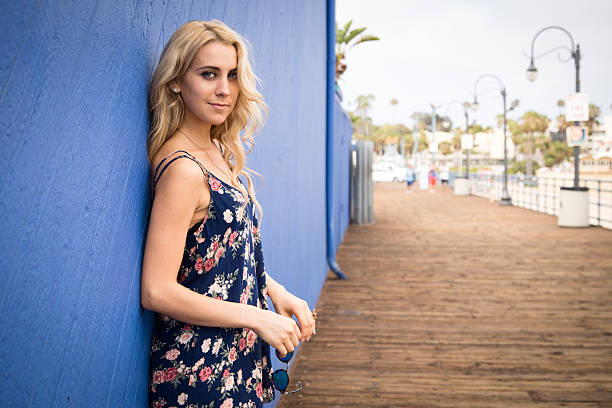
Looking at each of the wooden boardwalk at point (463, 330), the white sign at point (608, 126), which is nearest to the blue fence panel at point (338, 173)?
the wooden boardwalk at point (463, 330)

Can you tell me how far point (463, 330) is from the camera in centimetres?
495

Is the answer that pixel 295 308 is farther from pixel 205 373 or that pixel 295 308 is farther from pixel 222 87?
pixel 222 87

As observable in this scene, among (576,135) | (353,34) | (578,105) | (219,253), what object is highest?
(353,34)

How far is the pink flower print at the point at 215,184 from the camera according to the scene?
1.27m

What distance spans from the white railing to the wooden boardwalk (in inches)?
149

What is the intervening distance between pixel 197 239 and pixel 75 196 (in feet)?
1.23

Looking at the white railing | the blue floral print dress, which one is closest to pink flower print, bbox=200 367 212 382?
the blue floral print dress

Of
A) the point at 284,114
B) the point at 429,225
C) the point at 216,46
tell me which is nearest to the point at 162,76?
the point at 216,46

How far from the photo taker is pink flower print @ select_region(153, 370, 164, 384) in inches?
50.0

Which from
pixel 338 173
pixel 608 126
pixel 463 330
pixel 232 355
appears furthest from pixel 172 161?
pixel 608 126

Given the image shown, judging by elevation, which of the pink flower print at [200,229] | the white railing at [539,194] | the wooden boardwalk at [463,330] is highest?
the pink flower print at [200,229]

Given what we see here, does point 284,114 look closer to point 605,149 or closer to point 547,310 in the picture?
point 547,310

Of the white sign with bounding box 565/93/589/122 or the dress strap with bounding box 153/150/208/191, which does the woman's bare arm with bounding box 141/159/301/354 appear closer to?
the dress strap with bounding box 153/150/208/191

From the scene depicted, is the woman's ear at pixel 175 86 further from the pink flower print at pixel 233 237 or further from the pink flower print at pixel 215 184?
the pink flower print at pixel 233 237
